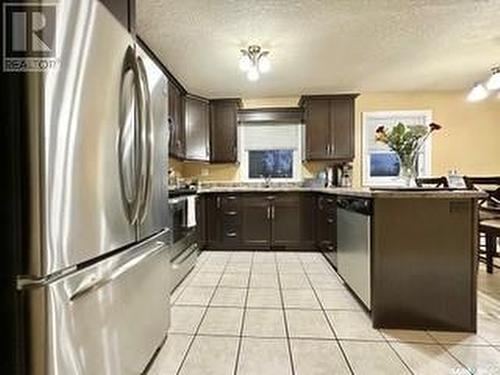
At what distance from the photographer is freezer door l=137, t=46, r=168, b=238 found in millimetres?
1569

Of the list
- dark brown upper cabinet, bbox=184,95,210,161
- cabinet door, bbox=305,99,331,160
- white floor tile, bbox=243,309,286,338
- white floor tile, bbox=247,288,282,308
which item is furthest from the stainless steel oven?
cabinet door, bbox=305,99,331,160

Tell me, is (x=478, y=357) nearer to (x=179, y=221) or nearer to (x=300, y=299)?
(x=300, y=299)

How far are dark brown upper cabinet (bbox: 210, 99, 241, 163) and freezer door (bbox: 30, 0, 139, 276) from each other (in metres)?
3.72

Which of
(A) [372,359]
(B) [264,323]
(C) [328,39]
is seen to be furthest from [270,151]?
(A) [372,359]

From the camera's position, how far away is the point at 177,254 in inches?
124

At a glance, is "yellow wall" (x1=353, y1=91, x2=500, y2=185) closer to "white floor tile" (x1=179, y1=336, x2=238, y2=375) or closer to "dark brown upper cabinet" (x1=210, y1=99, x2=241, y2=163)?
"dark brown upper cabinet" (x1=210, y1=99, x2=241, y2=163)

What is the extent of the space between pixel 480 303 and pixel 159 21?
351 centimetres

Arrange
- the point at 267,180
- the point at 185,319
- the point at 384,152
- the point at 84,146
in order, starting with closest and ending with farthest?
the point at 84,146
the point at 185,319
the point at 384,152
the point at 267,180

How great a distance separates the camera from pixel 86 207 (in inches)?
44.2

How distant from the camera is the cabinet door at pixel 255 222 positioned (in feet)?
15.7

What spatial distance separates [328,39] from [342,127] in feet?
6.62

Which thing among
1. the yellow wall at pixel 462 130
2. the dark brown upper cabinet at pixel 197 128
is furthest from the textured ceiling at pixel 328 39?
the yellow wall at pixel 462 130

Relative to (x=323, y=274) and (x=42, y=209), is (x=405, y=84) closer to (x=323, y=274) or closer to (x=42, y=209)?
(x=323, y=274)

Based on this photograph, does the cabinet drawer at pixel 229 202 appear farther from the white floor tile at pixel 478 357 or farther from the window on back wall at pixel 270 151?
the white floor tile at pixel 478 357
